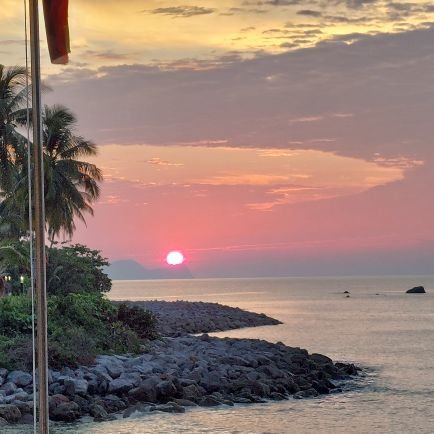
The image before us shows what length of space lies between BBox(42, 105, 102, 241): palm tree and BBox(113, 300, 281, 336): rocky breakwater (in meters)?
8.71

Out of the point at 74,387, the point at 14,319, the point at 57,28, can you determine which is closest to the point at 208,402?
the point at 74,387

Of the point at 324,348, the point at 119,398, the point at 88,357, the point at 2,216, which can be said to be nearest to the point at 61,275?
the point at 2,216

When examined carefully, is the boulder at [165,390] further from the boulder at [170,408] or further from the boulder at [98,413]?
the boulder at [98,413]

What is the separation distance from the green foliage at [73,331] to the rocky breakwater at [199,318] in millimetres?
16619

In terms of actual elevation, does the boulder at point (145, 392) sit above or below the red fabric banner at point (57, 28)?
below

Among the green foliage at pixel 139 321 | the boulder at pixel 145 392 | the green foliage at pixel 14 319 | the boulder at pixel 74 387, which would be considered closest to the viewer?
the boulder at pixel 74 387

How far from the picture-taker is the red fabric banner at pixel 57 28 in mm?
7531

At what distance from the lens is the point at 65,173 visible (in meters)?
42.5

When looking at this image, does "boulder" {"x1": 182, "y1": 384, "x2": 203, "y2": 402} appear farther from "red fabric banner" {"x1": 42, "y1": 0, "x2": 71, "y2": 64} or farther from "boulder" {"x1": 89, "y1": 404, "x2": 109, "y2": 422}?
"red fabric banner" {"x1": 42, "y1": 0, "x2": 71, "y2": 64}

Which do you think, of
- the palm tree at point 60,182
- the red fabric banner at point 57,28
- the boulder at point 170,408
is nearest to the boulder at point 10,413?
the boulder at point 170,408

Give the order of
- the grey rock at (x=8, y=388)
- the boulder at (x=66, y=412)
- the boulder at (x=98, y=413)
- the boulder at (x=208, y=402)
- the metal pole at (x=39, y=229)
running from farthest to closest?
1. the boulder at (x=208, y=402)
2. the grey rock at (x=8, y=388)
3. the boulder at (x=98, y=413)
4. the boulder at (x=66, y=412)
5. the metal pole at (x=39, y=229)

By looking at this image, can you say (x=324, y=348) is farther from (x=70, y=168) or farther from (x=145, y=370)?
(x=145, y=370)

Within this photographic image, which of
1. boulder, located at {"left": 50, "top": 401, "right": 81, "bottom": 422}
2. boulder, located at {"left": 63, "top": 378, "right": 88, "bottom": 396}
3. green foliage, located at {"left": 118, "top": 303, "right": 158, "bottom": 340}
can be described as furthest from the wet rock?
green foliage, located at {"left": 118, "top": 303, "right": 158, "bottom": 340}

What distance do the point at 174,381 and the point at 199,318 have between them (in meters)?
38.3
